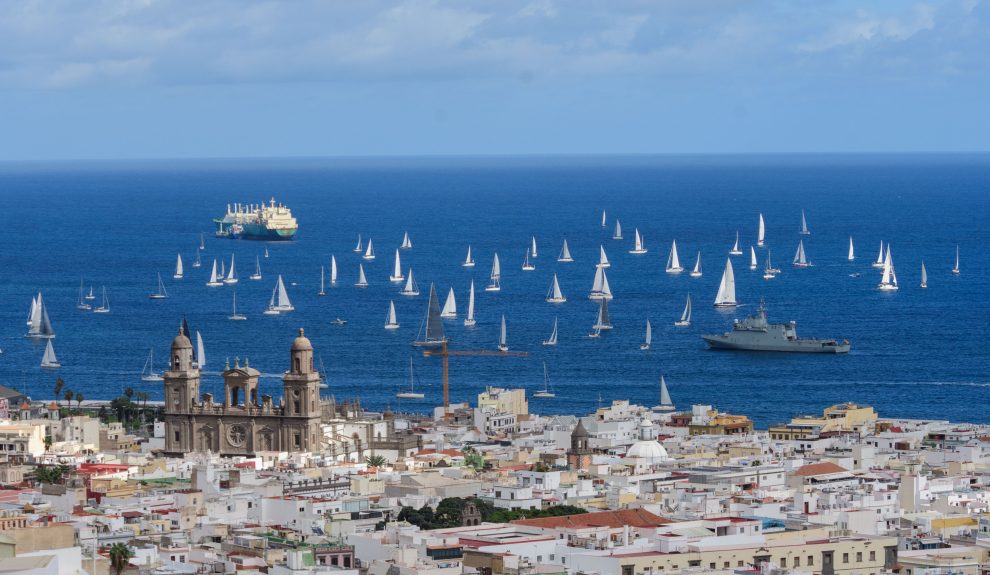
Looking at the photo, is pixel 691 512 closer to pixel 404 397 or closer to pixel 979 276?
pixel 404 397

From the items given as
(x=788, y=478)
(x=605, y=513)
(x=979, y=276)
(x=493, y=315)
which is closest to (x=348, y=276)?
(x=493, y=315)

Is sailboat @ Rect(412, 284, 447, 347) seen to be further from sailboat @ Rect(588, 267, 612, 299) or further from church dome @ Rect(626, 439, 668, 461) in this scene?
church dome @ Rect(626, 439, 668, 461)

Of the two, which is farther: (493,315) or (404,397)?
(493,315)

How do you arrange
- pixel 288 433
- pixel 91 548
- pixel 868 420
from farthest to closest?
pixel 868 420, pixel 288 433, pixel 91 548

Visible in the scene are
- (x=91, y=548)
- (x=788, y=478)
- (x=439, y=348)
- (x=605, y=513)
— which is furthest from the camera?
(x=439, y=348)

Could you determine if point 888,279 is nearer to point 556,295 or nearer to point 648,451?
point 556,295

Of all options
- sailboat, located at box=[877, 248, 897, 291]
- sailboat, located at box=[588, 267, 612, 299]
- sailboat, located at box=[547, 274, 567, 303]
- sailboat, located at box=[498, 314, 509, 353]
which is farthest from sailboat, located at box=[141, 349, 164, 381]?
sailboat, located at box=[877, 248, 897, 291]

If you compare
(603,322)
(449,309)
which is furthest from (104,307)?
(603,322)
